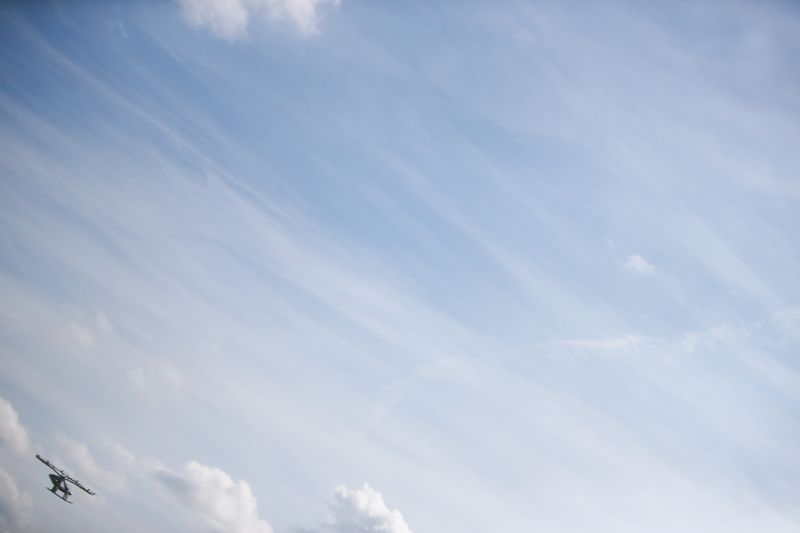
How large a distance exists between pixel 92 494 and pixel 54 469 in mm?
15918

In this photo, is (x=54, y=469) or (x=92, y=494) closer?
(x=92, y=494)

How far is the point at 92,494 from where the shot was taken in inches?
3248

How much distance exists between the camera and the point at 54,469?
8850 centimetres
